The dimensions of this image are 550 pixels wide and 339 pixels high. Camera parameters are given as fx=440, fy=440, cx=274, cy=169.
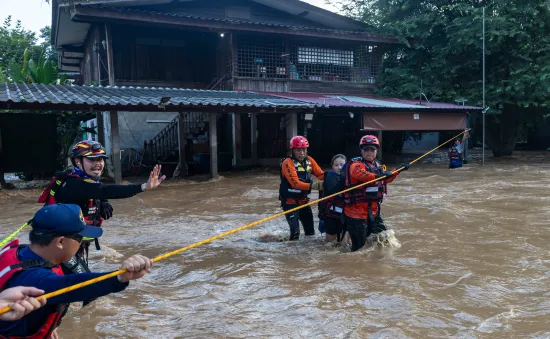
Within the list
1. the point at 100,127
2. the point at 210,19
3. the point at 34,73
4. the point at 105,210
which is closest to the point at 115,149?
the point at 100,127

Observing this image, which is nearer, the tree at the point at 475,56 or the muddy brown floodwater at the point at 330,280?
the muddy brown floodwater at the point at 330,280

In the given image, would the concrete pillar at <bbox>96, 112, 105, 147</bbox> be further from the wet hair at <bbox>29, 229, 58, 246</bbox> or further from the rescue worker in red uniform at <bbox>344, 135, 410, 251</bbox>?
the wet hair at <bbox>29, 229, 58, 246</bbox>

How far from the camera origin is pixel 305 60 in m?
18.2

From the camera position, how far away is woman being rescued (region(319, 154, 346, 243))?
19.0 ft

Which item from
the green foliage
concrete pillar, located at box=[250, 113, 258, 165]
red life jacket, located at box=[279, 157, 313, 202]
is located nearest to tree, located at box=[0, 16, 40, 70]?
the green foliage

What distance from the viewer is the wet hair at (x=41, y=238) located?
1.98 meters

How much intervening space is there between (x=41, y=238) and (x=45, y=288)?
0.26 metres

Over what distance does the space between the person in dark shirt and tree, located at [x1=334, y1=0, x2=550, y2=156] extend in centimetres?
1802

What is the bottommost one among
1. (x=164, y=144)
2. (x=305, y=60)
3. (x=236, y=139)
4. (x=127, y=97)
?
(x=164, y=144)

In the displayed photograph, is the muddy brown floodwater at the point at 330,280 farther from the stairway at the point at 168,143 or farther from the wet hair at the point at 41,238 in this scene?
the stairway at the point at 168,143

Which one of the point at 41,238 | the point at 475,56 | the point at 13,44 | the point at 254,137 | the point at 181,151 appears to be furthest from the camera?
the point at 13,44

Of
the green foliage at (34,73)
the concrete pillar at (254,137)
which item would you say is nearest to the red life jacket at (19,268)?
the concrete pillar at (254,137)

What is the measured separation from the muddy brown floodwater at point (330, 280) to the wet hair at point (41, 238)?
1.89 m

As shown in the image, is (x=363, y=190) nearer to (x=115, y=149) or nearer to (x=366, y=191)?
(x=366, y=191)
